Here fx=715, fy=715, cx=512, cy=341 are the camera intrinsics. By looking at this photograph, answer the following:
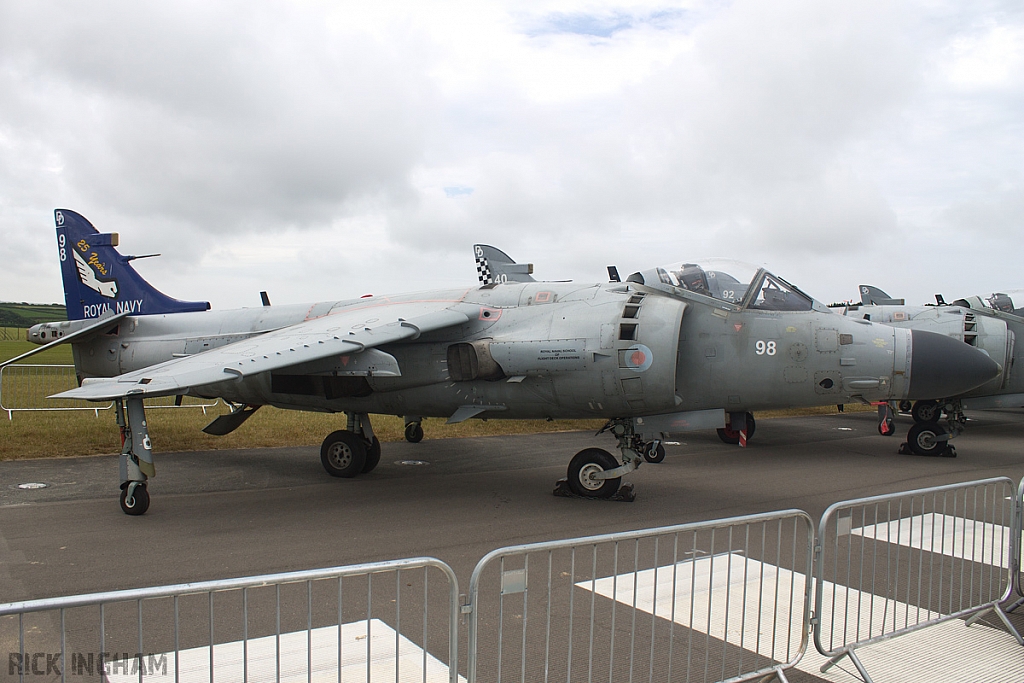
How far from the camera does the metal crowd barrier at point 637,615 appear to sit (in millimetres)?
3574

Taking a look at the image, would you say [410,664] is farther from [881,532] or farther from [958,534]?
[958,534]

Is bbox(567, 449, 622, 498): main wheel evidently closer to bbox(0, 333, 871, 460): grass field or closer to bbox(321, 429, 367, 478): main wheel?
bbox(321, 429, 367, 478): main wheel

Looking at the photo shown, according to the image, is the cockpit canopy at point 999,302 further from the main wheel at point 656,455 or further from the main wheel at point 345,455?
the main wheel at point 345,455

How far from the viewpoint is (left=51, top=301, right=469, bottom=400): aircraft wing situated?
7.14m

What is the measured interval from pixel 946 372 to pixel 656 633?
538 cm

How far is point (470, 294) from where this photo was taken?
9297 millimetres

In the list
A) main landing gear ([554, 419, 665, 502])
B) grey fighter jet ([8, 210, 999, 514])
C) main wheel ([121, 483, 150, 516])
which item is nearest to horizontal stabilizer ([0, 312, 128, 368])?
grey fighter jet ([8, 210, 999, 514])

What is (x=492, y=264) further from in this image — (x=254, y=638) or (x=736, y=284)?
(x=254, y=638)

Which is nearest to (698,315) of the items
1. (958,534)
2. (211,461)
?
(958,534)

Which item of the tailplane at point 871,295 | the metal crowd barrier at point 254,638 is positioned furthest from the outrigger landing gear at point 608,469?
the tailplane at point 871,295

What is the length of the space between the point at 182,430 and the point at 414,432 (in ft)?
15.1

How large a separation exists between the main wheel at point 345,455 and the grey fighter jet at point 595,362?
0.66 metres

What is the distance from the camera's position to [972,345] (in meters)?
13.9

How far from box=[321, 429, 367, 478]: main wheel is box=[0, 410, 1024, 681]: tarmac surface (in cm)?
20
